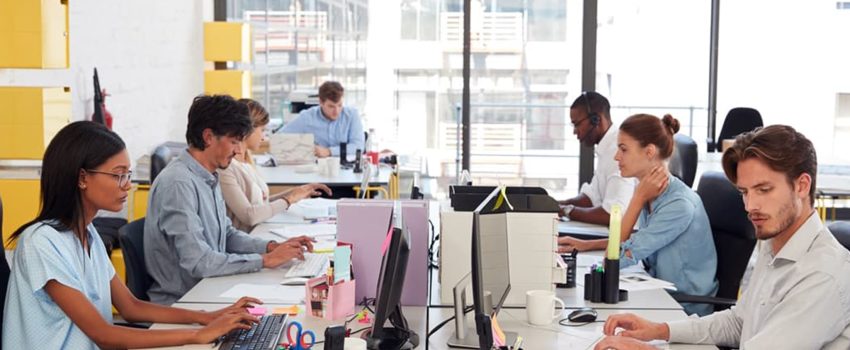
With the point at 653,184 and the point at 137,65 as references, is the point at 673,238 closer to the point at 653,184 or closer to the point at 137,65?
the point at 653,184

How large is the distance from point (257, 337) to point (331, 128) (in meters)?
4.71

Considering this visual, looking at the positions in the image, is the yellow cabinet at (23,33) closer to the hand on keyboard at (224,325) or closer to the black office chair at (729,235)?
the hand on keyboard at (224,325)

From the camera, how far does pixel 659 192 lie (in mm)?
3670

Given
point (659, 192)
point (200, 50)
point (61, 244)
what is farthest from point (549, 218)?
point (200, 50)

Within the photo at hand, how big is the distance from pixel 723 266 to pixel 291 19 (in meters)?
5.37

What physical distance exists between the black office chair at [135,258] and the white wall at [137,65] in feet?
5.24

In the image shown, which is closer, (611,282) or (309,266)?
(611,282)

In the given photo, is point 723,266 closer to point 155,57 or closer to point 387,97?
point 155,57

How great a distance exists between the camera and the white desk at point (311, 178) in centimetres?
578

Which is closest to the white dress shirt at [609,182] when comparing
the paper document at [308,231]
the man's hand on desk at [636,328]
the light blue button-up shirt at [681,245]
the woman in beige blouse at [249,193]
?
the light blue button-up shirt at [681,245]

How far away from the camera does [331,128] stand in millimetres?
7219

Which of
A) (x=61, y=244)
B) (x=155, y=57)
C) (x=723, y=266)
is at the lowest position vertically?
(x=723, y=266)

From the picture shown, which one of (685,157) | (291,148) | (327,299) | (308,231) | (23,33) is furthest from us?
(291,148)

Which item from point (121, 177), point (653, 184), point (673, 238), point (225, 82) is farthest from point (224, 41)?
point (121, 177)
